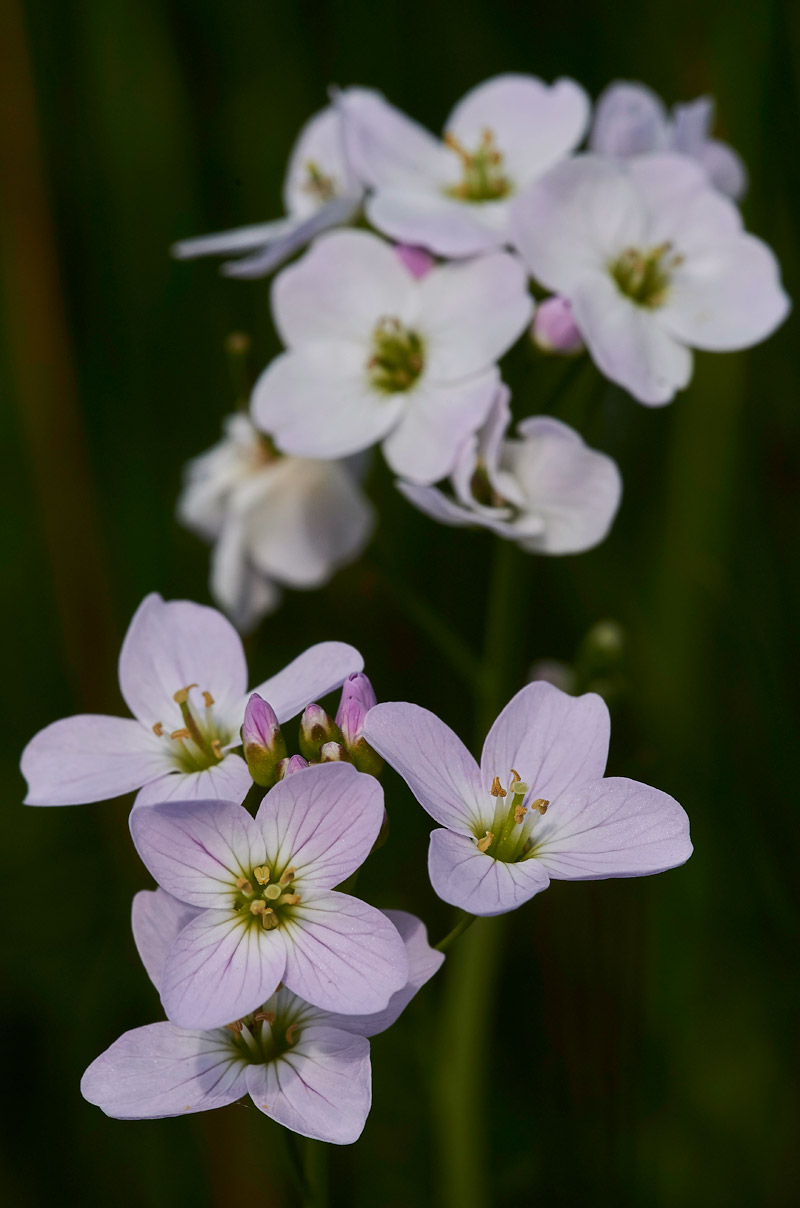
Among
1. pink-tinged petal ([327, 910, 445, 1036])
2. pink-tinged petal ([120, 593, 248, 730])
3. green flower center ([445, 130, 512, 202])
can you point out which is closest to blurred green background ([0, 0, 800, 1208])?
green flower center ([445, 130, 512, 202])

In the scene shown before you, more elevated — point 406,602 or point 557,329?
point 557,329

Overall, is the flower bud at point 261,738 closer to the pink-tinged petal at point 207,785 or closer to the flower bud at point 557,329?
the pink-tinged petal at point 207,785

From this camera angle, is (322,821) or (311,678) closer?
(322,821)

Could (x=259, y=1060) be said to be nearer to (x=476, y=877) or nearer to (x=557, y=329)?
(x=476, y=877)

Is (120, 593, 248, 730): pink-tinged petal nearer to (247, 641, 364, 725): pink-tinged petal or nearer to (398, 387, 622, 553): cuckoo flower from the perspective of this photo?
(247, 641, 364, 725): pink-tinged petal

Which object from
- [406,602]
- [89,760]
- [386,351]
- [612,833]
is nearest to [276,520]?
[406,602]

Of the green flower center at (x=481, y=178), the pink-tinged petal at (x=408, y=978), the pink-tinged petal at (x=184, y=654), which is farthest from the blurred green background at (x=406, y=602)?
the pink-tinged petal at (x=408, y=978)

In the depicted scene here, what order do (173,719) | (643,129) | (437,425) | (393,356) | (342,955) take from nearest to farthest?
(342,955), (173,719), (437,425), (393,356), (643,129)

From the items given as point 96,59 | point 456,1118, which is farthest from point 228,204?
point 456,1118
